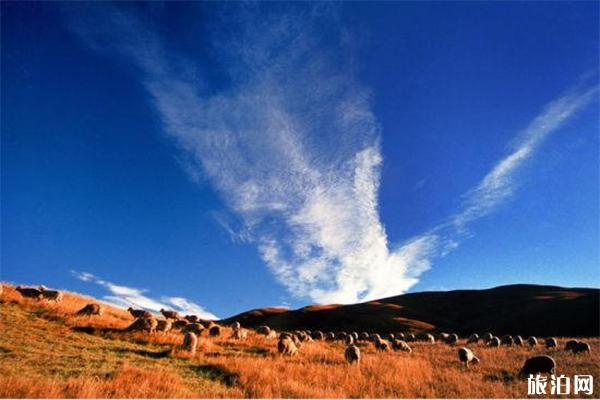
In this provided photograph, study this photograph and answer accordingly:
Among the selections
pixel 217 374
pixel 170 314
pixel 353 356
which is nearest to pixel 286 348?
pixel 353 356

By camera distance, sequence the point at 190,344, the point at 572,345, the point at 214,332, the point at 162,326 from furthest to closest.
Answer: the point at 572,345 → the point at 214,332 → the point at 162,326 → the point at 190,344

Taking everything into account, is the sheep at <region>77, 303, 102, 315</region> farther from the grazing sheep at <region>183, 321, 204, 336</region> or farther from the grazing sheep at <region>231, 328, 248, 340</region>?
the grazing sheep at <region>231, 328, 248, 340</region>

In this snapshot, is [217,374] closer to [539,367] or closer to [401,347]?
[539,367]

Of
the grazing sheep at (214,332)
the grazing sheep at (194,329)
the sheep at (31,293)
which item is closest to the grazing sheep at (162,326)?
the grazing sheep at (194,329)

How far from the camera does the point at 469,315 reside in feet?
306

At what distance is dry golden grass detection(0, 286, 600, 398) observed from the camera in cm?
1231

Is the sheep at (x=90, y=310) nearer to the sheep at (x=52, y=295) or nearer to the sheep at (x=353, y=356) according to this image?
the sheep at (x=52, y=295)

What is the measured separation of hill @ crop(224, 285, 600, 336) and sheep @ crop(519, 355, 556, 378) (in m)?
51.6

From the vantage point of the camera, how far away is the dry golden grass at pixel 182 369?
1231 centimetres

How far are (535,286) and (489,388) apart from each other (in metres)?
110

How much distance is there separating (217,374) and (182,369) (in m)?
1.38

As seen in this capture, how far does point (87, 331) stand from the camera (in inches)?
827

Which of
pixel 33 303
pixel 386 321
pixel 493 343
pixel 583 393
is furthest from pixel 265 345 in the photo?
pixel 386 321

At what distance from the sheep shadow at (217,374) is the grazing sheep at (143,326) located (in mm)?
6904
